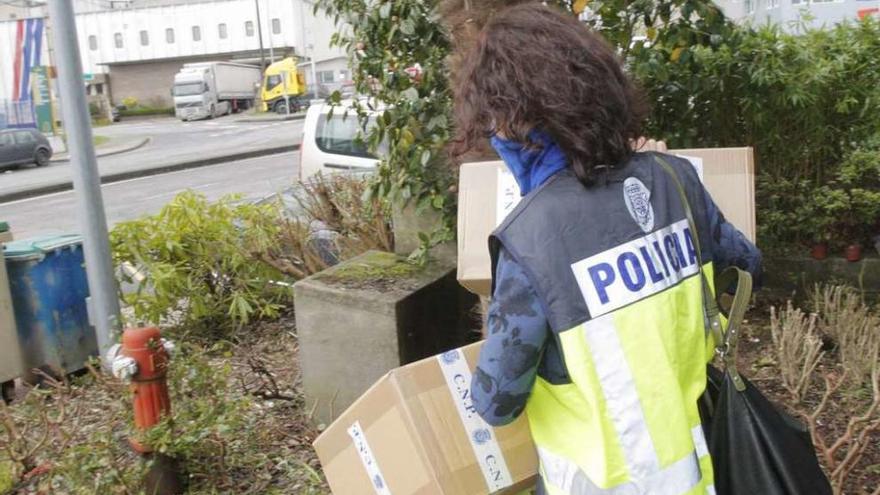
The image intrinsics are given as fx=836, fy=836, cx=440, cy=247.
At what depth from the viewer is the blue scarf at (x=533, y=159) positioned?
4.99 ft

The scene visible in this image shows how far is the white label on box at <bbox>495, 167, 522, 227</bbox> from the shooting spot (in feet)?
7.82

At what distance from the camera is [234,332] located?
16.0ft

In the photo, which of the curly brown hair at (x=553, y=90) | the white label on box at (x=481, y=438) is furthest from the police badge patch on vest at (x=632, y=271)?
the white label on box at (x=481, y=438)

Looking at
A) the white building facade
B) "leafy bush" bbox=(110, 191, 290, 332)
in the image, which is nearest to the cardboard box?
"leafy bush" bbox=(110, 191, 290, 332)

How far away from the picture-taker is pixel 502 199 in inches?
94.8

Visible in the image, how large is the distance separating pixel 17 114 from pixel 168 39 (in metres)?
36.8

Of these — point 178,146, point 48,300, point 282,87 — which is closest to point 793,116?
point 48,300

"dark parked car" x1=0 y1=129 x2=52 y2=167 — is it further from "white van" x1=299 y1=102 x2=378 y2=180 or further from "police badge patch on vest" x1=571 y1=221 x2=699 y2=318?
"police badge patch on vest" x1=571 y1=221 x2=699 y2=318

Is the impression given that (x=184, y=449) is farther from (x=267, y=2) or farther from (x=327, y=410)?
(x=267, y=2)

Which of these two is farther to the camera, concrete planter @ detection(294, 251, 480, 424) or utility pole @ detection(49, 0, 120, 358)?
utility pole @ detection(49, 0, 120, 358)

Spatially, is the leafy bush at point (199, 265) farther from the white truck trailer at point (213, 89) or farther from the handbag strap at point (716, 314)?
the white truck trailer at point (213, 89)

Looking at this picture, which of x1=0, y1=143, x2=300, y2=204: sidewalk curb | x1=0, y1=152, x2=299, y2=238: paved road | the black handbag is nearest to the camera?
the black handbag

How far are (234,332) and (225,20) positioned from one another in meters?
60.0

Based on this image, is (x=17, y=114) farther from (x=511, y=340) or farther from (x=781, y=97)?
(x=511, y=340)
